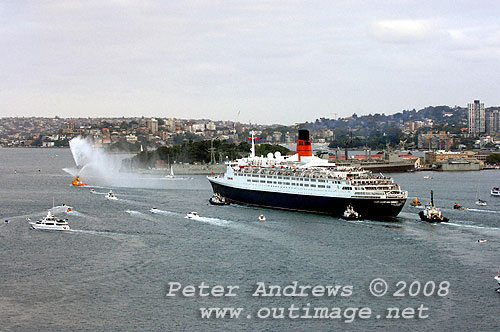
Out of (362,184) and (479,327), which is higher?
(362,184)

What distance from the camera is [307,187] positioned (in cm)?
4262

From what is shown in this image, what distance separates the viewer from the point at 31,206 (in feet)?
153

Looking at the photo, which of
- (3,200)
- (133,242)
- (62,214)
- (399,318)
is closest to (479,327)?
(399,318)

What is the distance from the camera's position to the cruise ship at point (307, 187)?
1545 inches

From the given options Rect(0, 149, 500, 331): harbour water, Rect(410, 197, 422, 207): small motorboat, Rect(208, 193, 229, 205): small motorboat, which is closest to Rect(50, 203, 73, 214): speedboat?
Rect(0, 149, 500, 331): harbour water

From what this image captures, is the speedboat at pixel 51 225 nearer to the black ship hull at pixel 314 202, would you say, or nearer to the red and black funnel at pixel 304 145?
the black ship hull at pixel 314 202

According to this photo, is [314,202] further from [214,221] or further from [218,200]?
[218,200]

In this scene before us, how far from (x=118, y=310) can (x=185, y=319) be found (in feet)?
7.46

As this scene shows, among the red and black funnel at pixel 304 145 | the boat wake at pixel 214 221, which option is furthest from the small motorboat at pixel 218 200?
the boat wake at pixel 214 221

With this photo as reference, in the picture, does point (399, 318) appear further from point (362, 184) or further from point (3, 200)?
point (3, 200)

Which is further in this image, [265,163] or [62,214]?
[265,163]

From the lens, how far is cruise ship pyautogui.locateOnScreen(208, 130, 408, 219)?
39250 mm

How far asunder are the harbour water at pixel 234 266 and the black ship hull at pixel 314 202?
0.97 meters

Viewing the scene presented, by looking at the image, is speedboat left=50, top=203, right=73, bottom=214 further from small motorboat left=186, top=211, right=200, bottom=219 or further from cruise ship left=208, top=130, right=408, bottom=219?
cruise ship left=208, top=130, right=408, bottom=219
